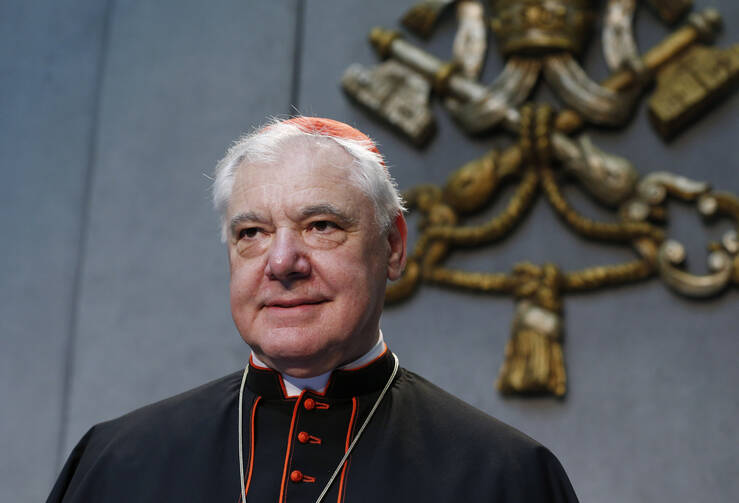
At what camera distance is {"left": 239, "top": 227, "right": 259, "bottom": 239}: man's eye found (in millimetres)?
1446

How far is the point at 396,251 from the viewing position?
1.57 metres

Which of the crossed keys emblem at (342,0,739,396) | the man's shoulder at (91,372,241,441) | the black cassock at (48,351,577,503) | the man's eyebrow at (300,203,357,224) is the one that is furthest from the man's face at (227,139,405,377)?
the crossed keys emblem at (342,0,739,396)

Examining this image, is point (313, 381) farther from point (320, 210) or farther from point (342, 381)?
point (320, 210)

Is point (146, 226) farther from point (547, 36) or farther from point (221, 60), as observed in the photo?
point (547, 36)

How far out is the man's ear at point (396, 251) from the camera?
5.10 feet

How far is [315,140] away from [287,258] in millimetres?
250

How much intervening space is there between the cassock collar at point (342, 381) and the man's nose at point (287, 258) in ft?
0.73

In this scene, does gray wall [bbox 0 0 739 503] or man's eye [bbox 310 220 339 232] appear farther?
gray wall [bbox 0 0 739 503]

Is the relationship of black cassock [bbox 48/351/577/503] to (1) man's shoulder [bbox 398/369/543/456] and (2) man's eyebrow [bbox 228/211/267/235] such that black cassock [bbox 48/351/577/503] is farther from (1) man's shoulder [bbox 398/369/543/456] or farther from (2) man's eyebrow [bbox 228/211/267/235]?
(2) man's eyebrow [bbox 228/211/267/235]

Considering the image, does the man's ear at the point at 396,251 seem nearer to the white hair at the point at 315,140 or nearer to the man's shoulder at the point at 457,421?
the white hair at the point at 315,140

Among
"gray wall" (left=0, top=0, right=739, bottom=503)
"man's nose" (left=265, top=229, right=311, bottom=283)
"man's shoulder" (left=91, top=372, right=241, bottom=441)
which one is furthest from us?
"gray wall" (left=0, top=0, right=739, bottom=503)

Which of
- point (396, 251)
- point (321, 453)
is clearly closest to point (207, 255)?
point (396, 251)

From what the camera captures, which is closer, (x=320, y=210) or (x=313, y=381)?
(x=320, y=210)

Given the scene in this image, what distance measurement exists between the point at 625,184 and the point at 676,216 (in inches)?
6.8
